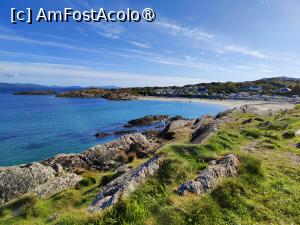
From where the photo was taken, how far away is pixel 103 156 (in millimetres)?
37375

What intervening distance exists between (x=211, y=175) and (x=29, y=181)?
18.6 m

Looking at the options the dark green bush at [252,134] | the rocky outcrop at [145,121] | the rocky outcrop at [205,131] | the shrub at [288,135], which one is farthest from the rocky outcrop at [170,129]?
the rocky outcrop at [145,121]

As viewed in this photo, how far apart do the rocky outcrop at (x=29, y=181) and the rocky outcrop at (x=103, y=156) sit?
673cm

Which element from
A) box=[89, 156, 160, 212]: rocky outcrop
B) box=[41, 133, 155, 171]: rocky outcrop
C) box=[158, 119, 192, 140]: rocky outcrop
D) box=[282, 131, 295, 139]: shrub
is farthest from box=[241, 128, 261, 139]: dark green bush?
box=[158, 119, 192, 140]: rocky outcrop

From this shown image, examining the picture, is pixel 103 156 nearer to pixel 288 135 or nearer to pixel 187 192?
pixel 288 135

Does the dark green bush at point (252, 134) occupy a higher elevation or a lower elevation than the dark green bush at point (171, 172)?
lower

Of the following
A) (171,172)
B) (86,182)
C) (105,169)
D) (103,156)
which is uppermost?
(171,172)

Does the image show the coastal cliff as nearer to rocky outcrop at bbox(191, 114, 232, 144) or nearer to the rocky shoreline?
the rocky shoreline

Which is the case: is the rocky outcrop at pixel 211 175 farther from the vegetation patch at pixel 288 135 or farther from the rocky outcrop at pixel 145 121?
the rocky outcrop at pixel 145 121

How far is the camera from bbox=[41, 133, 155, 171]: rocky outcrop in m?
34.8

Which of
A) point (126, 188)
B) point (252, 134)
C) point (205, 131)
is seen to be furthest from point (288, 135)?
point (126, 188)

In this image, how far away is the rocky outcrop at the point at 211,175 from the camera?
493 inches

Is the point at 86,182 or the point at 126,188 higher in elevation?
the point at 126,188

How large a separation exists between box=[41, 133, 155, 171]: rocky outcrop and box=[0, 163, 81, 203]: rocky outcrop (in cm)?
673
